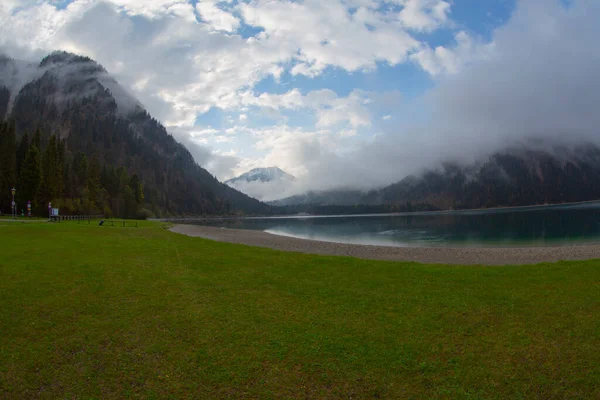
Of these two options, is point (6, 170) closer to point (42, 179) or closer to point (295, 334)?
point (42, 179)

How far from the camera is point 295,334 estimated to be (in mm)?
10781

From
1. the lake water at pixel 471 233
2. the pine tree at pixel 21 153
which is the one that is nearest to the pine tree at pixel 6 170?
the pine tree at pixel 21 153

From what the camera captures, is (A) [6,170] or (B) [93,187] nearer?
(A) [6,170]

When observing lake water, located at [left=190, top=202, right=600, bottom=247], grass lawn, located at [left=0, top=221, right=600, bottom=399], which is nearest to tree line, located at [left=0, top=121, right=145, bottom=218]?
lake water, located at [left=190, top=202, right=600, bottom=247]

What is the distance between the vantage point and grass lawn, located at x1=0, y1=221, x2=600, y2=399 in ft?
27.7

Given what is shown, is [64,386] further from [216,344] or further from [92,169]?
[92,169]

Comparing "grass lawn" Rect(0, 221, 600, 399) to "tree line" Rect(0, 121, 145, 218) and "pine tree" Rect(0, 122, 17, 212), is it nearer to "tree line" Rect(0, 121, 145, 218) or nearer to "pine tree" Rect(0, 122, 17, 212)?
"tree line" Rect(0, 121, 145, 218)

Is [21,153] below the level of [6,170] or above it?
above

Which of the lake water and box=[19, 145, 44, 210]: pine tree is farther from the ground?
box=[19, 145, 44, 210]: pine tree

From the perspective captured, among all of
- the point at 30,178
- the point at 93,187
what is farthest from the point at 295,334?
the point at 93,187

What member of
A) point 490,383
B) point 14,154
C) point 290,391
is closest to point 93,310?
point 290,391

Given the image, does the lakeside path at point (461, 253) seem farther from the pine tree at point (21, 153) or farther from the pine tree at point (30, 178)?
the pine tree at point (21, 153)

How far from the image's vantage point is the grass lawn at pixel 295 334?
8.43 meters

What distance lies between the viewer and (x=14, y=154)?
7994cm
